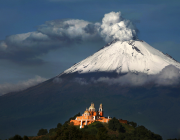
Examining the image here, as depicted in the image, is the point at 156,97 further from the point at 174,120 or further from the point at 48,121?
the point at 48,121

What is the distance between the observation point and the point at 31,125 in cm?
17662

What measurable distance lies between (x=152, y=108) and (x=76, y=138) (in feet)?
434

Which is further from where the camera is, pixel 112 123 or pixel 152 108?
pixel 152 108

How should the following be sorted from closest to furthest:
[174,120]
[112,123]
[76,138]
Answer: [76,138]
[112,123]
[174,120]

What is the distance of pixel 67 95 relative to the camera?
651 ft

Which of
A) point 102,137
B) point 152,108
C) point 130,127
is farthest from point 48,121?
point 102,137

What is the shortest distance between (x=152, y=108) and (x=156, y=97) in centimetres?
1040

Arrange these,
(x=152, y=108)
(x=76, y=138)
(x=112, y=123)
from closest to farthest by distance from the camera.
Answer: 1. (x=76, y=138)
2. (x=112, y=123)
3. (x=152, y=108)

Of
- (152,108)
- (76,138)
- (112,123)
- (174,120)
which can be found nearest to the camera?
(76,138)

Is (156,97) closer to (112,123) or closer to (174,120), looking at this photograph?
(174,120)

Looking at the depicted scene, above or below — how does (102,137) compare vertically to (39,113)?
below

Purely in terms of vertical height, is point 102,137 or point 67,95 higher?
point 67,95

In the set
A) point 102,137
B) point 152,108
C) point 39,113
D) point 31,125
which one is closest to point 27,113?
point 39,113

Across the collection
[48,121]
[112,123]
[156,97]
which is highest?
[156,97]
